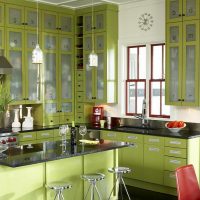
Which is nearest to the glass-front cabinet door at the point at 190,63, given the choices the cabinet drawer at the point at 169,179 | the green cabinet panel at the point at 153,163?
the green cabinet panel at the point at 153,163

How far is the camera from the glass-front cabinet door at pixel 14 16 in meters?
6.64

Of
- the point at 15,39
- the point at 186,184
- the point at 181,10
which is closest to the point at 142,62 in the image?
the point at 181,10

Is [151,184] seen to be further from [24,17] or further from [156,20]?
[24,17]

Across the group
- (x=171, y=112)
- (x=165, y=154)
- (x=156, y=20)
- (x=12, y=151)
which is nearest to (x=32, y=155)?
(x=12, y=151)

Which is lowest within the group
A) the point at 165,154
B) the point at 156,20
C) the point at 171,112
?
the point at 165,154

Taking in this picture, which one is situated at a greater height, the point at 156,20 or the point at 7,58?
the point at 156,20

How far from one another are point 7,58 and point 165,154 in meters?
3.08

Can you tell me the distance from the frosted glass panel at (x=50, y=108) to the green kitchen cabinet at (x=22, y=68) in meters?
0.24

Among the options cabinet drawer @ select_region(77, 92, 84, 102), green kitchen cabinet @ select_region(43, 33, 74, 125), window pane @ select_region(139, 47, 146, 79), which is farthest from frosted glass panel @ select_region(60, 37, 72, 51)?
window pane @ select_region(139, 47, 146, 79)

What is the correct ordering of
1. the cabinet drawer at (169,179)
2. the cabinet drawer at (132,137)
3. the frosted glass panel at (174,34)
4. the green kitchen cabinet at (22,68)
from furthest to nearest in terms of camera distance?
the green kitchen cabinet at (22,68), the cabinet drawer at (132,137), the frosted glass panel at (174,34), the cabinet drawer at (169,179)

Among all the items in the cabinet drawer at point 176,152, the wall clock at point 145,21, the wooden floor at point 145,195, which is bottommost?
the wooden floor at point 145,195

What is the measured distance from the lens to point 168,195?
6.15 meters

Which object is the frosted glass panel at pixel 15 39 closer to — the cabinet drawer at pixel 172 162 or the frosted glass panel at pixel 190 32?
the frosted glass panel at pixel 190 32

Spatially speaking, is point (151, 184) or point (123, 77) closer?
point (151, 184)
